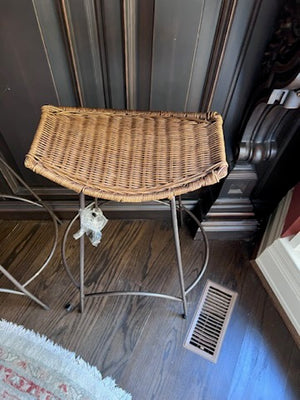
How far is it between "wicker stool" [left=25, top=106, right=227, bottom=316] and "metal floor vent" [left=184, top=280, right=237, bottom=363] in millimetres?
504

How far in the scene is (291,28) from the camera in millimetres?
660

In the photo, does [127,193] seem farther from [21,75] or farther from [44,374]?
[44,374]

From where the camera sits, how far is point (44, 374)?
93cm

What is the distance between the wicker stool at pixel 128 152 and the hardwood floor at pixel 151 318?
49 cm

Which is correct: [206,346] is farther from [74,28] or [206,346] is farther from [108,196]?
[74,28]

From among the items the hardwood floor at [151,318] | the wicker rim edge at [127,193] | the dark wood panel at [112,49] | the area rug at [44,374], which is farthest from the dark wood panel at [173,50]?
the area rug at [44,374]

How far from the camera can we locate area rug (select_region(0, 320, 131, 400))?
904mm

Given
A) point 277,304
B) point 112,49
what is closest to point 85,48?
point 112,49

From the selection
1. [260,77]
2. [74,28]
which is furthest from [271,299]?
[74,28]

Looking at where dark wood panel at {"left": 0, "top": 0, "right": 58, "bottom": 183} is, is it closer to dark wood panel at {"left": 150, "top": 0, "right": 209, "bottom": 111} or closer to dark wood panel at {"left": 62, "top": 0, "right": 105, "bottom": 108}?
dark wood panel at {"left": 62, "top": 0, "right": 105, "bottom": 108}

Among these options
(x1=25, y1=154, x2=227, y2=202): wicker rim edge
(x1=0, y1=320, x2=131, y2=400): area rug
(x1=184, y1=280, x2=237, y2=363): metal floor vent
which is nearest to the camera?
(x1=25, y1=154, x2=227, y2=202): wicker rim edge

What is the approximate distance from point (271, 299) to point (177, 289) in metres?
0.35

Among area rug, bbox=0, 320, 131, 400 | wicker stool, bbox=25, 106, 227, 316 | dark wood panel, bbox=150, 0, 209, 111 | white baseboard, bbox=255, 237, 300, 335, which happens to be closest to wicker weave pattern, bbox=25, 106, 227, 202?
wicker stool, bbox=25, 106, 227, 316

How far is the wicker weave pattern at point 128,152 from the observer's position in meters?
0.63
